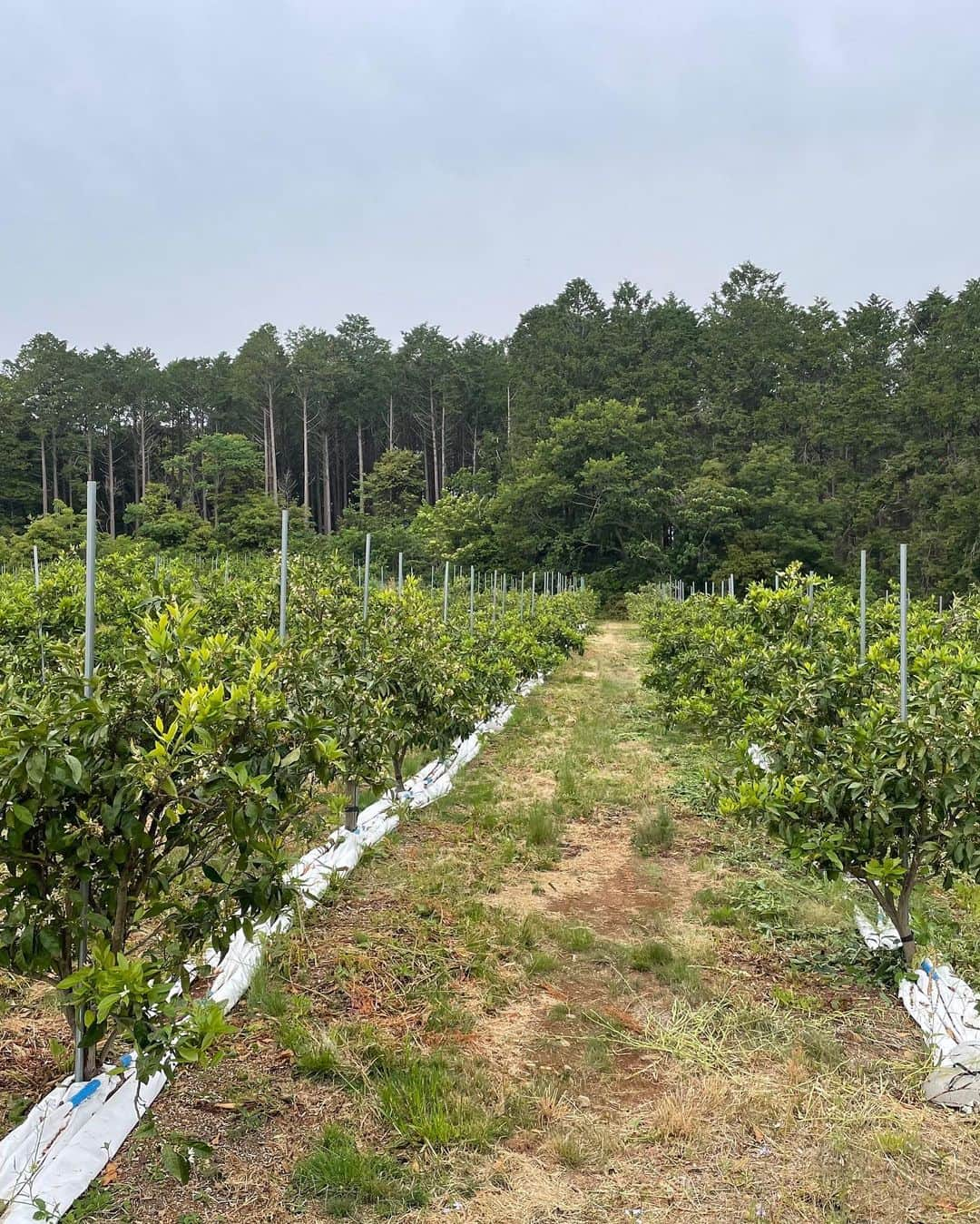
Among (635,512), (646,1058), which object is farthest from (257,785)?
(635,512)

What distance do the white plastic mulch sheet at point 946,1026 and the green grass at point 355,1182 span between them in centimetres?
183

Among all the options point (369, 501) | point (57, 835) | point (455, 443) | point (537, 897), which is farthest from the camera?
point (455, 443)

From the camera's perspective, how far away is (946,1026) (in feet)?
10.3

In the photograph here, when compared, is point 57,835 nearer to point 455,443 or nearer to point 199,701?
point 199,701

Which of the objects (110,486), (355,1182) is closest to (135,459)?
(110,486)

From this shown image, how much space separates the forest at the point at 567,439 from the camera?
3216 centimetres

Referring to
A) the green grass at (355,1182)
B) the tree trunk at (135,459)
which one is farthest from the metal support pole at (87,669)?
the tree trunk at (135,459)

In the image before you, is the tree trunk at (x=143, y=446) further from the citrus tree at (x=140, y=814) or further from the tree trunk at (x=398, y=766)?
the citrus tree at (x=140, y=814)

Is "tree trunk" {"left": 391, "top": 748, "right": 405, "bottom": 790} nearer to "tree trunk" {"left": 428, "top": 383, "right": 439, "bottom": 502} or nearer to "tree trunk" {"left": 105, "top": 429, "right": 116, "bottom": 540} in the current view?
"tree trunk" {"left": 105, "top": 429, "right": 116, "bottom": 540}

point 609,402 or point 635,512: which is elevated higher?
point 609,402

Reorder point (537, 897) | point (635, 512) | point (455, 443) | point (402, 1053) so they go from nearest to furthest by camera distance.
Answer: point (402, 1053), point (537, 897), point (635, 512), point (455, 443)

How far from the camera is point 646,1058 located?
10.4 ft

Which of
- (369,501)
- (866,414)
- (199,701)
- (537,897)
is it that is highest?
(866,414)

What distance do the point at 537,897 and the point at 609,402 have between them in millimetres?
31707
